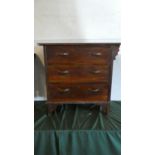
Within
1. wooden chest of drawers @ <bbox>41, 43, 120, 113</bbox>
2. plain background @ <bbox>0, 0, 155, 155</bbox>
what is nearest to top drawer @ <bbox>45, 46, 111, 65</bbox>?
wooden chest of drawers @ <bbox>41, 43, 120, 113</bbox>

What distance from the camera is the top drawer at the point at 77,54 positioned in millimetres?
1441

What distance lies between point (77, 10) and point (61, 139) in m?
1.24

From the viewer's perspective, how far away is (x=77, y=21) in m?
1.86

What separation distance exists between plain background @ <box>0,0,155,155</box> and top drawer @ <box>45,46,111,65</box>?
0.69 meters

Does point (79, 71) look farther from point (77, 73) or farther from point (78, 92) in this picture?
point (78, 92)

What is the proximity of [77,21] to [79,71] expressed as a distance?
2.11 ft

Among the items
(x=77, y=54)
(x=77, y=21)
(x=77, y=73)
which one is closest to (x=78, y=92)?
(x=77, y=73)

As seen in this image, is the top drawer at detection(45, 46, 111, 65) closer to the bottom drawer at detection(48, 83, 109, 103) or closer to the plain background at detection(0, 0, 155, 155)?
the bottom drawer at detection(48, 83, 109, 103)

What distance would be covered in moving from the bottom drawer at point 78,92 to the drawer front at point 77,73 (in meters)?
0.04
